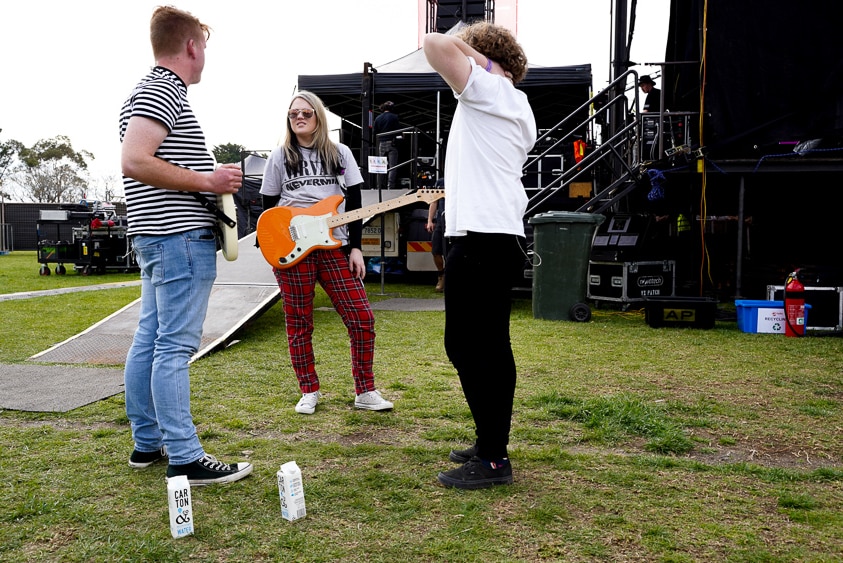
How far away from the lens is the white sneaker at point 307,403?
3.69 m

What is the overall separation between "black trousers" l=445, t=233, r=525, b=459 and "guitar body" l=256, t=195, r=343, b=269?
1316mm

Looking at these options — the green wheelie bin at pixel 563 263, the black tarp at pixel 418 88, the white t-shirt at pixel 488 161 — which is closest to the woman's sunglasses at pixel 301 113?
the white t-shirt at pixel 488 161

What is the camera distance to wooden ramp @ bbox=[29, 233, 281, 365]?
5.27 meters

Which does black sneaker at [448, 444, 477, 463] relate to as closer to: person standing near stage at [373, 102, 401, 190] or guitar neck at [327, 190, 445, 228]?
guitar neck at [327, 190, 445, 228]

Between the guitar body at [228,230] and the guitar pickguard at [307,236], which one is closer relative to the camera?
the guitar body at [228,230]

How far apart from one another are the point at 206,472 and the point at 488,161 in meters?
1.61

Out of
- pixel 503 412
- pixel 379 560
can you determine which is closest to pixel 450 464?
pixel 503 412

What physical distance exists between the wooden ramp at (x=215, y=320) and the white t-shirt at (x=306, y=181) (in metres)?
1.79

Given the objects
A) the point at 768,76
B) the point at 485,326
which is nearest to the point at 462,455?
the point at 485,326

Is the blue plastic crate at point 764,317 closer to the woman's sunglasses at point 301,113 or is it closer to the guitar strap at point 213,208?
the woman's sunglasses at point 301,113

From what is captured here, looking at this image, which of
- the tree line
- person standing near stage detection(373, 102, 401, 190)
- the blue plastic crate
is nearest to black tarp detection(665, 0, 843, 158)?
the blue plastic crate

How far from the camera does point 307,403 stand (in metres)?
3.72

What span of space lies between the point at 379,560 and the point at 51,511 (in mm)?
1224

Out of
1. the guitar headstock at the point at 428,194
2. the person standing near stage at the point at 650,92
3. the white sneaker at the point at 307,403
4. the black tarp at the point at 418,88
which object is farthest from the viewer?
the black tarp at the point at 418,88
